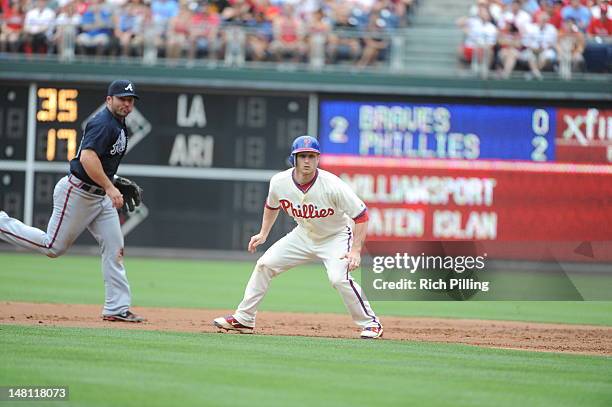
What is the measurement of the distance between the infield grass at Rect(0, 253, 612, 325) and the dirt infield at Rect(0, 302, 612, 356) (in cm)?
89

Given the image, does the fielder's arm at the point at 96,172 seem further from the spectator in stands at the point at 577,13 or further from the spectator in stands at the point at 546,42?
the spectator in stands at the point at 577,13

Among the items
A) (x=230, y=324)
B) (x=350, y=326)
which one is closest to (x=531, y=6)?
(x=350, y=326)

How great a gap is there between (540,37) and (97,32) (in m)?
8.45

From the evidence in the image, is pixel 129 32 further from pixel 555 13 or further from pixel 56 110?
pixel 555 13

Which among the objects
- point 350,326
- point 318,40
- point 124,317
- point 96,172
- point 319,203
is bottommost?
point 350,326

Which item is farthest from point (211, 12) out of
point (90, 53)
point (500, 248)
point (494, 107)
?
point (500, 248)

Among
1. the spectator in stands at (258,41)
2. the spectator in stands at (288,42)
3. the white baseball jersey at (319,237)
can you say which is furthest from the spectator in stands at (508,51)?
the white baseball jersey at (319,237)

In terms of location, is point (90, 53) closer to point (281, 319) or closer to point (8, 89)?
point (8, 89)

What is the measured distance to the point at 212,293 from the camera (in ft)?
48.8

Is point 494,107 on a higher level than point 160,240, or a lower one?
higher

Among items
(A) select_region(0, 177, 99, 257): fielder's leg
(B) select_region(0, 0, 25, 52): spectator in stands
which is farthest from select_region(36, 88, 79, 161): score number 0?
(A) select_region(0, 177, 99, 257): fielder's leg

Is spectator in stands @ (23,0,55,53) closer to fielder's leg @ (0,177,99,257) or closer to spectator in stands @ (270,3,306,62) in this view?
spectator in stands @ (270,3,306,62)

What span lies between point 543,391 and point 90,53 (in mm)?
15259

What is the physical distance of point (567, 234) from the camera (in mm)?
19484
